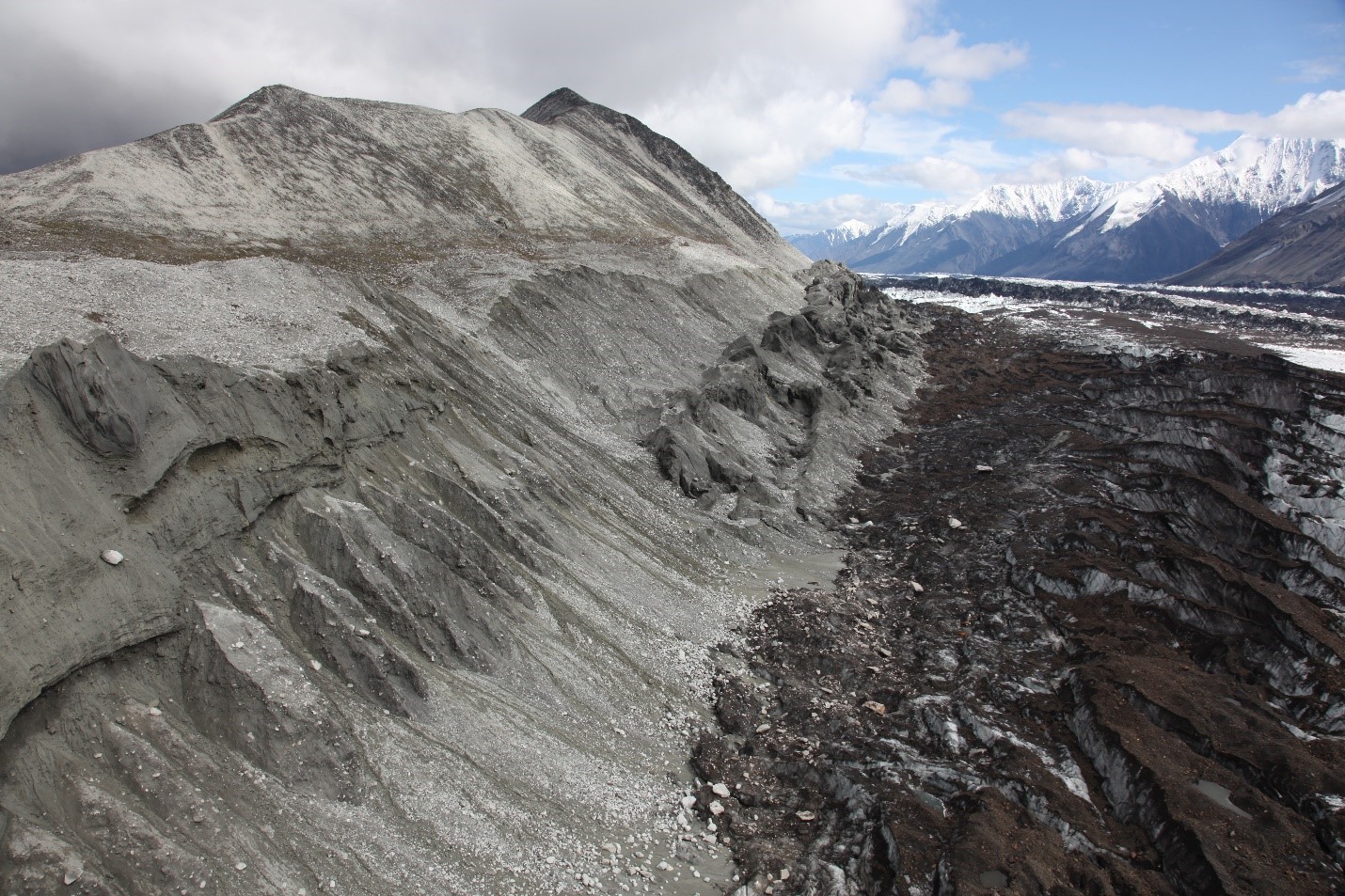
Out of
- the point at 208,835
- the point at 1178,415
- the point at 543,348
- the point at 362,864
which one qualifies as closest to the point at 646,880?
the point at 362,864

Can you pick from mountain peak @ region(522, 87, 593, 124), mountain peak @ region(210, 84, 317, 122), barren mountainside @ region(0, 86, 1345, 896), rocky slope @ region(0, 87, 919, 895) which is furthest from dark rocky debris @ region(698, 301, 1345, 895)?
mountain peak @ region(522, 87, 593, 124)

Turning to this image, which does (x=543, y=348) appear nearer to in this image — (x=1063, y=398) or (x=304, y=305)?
(x=304, y=305)

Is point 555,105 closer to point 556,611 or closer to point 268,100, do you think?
point 268,100

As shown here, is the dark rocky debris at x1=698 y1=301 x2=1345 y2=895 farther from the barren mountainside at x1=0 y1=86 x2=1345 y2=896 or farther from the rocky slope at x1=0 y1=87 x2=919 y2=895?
the rocky slope at x1=0 y1=87 x2=919 y2=895

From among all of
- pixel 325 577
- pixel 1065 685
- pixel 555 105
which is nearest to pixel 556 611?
pixel 325 577

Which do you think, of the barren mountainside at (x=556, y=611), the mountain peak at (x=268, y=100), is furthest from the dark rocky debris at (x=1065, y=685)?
the mountain peak at (x=268, y=100)

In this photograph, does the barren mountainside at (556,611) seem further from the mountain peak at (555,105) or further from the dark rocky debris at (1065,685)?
the mountain peak at (555,105)
